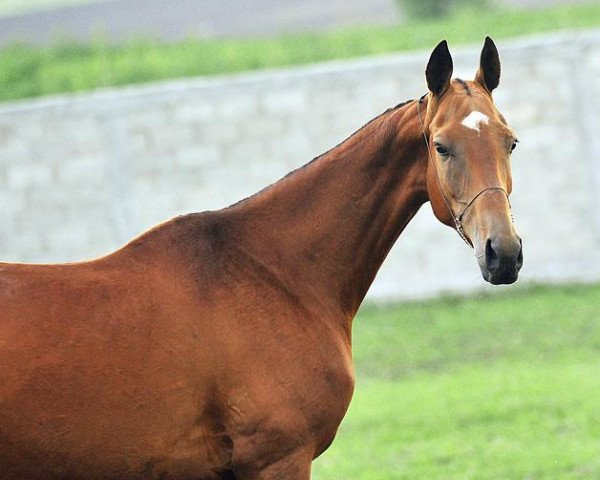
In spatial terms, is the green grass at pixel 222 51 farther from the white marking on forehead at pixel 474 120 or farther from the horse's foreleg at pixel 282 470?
the horse's foreleg at pixel 282 470

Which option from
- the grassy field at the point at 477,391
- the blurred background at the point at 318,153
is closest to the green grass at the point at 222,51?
the blurred background at the point at 318,153

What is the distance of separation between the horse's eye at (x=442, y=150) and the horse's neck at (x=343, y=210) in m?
0.21

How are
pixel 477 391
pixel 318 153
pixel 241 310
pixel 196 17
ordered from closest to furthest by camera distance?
pixel 241 310 < pixel 477 391 < pixel 318 153 < pixel 196 17

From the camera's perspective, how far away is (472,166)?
396 centimetres

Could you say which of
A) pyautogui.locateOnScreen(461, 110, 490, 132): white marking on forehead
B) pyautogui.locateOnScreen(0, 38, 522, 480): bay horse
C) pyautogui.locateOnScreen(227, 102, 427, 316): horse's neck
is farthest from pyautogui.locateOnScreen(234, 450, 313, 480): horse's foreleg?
pyautogui.locateOnScreen(461, 110, 490, 132): white marking on forehead

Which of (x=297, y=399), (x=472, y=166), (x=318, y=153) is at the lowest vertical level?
(x=297, y=399)

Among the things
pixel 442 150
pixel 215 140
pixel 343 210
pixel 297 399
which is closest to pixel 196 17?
pixel 215 140

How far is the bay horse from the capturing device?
12.3ft

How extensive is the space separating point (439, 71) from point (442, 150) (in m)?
0.29

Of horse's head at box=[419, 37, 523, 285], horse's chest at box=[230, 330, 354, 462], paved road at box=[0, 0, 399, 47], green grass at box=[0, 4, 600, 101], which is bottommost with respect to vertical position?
horse's chest at box=[230, 330, 354, 462]

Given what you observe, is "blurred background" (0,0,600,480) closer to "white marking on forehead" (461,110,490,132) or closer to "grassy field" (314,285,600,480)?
"grassy field" (314,285,600,480)

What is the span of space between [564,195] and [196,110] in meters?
3.57

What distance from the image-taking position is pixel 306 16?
2067cm

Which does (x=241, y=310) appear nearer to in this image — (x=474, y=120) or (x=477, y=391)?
(x=474, y=120)
